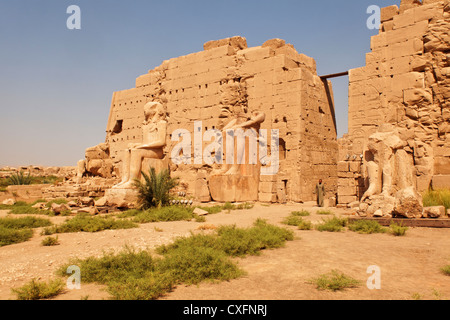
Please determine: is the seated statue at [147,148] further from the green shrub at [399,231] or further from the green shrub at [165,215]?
the green shrub at [399,231]

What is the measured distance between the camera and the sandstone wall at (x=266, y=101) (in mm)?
12703

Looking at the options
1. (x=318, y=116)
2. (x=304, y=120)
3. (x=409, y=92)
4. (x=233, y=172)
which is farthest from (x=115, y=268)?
(x=318, y=116)

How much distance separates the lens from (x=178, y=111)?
54.4 feet

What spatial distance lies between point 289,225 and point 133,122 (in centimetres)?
1449

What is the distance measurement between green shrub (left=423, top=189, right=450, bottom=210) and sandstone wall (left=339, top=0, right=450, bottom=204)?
1023 millimetres

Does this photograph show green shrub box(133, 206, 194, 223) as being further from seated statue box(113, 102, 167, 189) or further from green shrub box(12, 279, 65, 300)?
green shrub box(12, 279, 65, 300)

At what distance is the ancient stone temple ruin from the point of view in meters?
8.46

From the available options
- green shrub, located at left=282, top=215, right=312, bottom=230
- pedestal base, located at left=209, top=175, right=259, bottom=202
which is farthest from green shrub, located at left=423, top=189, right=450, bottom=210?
A: pedestal base, located at left=209, top=175, right=259, bottom=202

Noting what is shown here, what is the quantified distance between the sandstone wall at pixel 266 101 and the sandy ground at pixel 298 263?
6.48m

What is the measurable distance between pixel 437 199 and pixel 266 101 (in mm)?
7810

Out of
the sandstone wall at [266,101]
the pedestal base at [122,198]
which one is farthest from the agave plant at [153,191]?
the sandstone wall at [266,101]

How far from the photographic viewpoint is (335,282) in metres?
2.99
